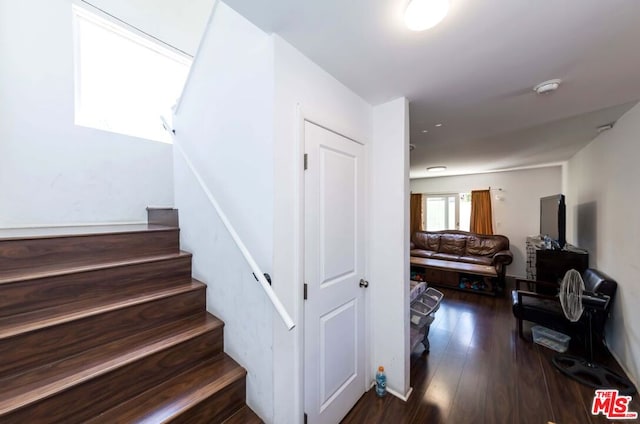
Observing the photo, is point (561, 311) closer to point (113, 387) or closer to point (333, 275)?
point (333, 275)

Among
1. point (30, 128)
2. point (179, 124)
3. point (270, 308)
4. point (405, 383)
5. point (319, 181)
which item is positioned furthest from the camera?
point (179, 124)

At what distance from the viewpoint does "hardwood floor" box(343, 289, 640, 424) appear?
1.72 m

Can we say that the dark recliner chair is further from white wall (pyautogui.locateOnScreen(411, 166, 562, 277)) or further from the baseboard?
white wall (pyautogui.locateOnScreen(411, 166, 562, 277))

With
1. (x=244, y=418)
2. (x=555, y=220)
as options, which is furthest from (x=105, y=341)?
(x=555, y=220)

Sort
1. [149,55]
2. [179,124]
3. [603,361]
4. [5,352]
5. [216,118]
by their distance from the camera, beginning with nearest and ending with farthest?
1. [5,352]
2. [216,118]
3. [179,124]
4. [603,361]
5. [149,55]

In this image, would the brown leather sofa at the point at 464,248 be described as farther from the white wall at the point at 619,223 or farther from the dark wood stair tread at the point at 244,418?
the dark wood stair tread at the point at 244,418

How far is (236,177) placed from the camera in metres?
1.49

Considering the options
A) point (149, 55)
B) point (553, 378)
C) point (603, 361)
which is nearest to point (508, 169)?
point (603, 361)

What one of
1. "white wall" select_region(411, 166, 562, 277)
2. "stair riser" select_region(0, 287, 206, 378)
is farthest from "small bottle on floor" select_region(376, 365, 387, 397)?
"white wall" select_region(411, 166, 562, 277)

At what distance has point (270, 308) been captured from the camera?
48.1 inches

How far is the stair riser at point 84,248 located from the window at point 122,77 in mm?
1399

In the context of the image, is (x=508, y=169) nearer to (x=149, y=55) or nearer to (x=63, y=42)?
(x=149, y=55)

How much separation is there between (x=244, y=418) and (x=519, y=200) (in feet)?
21.3

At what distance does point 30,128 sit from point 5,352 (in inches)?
77.2
